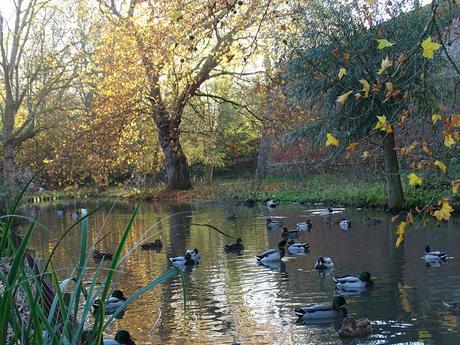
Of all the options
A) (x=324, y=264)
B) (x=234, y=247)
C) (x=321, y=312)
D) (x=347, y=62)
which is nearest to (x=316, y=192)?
(x=347, y=62)

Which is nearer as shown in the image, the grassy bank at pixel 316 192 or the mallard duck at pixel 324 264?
the mallard duck at pixel 324 264

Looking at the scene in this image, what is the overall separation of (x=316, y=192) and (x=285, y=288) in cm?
1771

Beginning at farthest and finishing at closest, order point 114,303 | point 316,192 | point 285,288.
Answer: point 316,192 → point 285,288 → point 114,303

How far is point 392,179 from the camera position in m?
21.8

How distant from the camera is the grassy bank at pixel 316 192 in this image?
2231 cm

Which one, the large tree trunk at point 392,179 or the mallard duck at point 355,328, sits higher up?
the large tree trunk at point 392,179

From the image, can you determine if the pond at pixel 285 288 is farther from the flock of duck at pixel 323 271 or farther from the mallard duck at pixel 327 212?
the mallard duck at pixel 327 212

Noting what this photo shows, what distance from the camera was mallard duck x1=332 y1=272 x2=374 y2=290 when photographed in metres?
11.5

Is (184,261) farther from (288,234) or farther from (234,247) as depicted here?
(288,234)

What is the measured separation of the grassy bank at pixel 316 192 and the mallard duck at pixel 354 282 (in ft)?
27.6

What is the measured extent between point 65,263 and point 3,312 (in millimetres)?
13509

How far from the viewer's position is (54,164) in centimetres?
2559

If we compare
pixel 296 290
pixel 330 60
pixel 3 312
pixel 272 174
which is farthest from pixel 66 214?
pixel 3 312

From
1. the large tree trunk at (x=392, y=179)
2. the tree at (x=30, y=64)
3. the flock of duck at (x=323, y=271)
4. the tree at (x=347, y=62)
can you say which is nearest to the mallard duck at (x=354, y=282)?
the flock of duck at (x=323, y=271)
